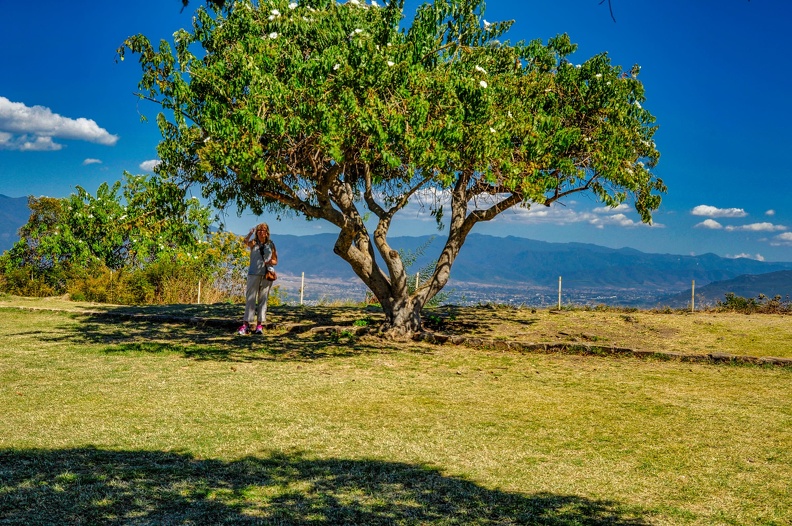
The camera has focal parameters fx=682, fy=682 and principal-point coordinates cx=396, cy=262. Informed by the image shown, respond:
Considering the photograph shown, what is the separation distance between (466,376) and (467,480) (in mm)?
5183

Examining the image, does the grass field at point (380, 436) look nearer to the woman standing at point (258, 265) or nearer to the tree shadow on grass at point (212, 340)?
the tree shadow on grass at point (212, 340)

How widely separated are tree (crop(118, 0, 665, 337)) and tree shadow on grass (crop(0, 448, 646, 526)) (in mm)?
6131

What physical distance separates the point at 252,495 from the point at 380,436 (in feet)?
6.65

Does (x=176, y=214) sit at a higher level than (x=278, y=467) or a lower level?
higher

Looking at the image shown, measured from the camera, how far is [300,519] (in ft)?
14.4

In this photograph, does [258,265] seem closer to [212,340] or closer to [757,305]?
[212,340]

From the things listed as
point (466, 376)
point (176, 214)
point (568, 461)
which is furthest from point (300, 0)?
point (568, 461)

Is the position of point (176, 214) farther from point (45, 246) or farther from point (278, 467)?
point (278, 467)

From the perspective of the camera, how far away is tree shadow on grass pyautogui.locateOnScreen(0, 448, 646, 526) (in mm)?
4422

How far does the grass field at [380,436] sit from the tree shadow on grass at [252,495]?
0.02m

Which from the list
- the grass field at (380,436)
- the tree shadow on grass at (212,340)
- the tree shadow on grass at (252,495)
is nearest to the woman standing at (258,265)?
the tree shadow on grass at (212,340)

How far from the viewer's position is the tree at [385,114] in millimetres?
11031

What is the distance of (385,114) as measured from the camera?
431 inches

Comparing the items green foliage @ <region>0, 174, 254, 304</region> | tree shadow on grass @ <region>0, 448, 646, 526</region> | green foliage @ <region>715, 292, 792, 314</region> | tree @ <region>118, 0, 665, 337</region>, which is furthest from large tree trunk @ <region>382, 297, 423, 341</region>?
green foliage @ <region>715, 292, 792, 314</region>
